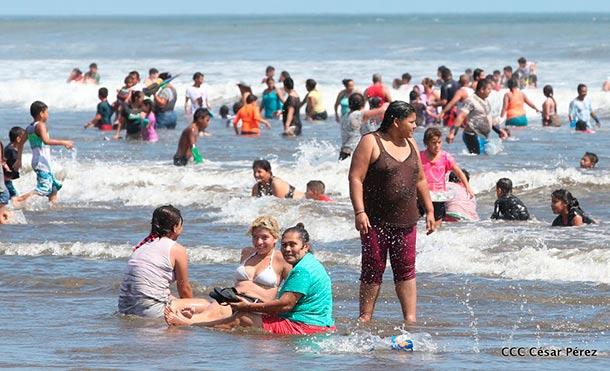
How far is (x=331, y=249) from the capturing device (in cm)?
1251

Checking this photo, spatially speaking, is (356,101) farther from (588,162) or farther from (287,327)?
(287,327)

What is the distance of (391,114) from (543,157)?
12800 millimetres

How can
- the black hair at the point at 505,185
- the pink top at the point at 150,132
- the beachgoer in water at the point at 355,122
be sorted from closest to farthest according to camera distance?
the black hair at the point at 505,185, the beachgoer in water at the point at 355,122, the pink top at the point at 150,132

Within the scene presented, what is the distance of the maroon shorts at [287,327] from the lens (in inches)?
325

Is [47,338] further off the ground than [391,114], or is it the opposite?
[391,114]

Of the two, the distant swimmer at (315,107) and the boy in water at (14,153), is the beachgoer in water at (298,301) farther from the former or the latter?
the distant swimmer at (315,107)

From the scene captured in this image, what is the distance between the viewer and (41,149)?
14695 millimetres

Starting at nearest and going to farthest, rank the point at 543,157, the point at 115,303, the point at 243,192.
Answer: the point at 115,303 < the point at 243,192 < the point at 543,157

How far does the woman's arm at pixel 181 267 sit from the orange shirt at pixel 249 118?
15.2 metres

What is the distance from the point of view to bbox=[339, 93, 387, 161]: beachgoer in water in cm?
1588

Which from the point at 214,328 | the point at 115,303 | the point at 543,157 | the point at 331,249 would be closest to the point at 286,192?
the point at 331,249

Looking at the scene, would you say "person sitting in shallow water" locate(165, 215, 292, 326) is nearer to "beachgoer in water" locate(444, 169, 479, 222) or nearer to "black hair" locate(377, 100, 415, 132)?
"black hair" locate(377, 100, 415, 132)

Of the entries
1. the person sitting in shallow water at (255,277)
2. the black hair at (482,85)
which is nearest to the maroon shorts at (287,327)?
the person sitting in shallow water at (255,277)

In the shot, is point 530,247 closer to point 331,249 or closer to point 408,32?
point 331,249
